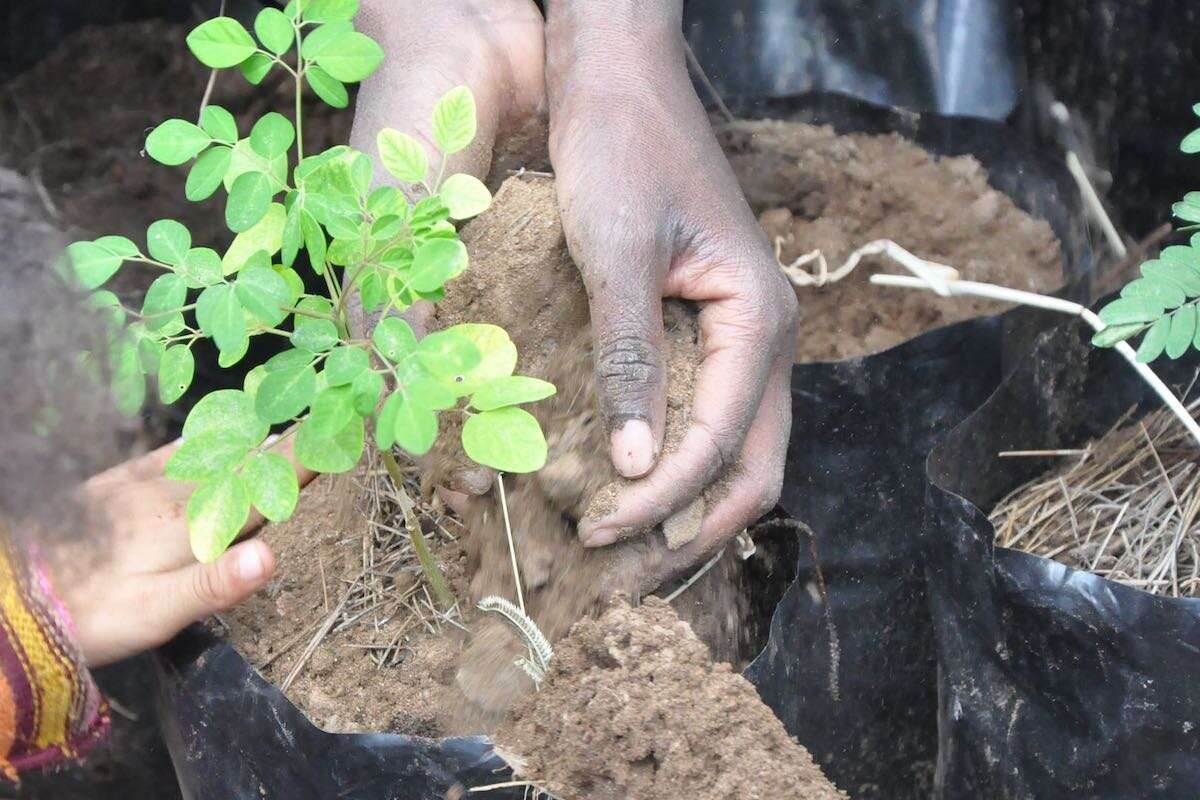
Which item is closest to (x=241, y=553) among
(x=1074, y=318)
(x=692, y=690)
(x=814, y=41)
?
(x=692, y=690)

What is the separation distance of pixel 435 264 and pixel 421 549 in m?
0.46

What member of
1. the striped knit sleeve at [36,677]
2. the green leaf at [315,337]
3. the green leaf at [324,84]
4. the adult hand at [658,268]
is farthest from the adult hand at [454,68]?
the striped knit sleeve at [36,677]

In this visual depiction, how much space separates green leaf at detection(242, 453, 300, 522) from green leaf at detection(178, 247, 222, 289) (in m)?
0.20

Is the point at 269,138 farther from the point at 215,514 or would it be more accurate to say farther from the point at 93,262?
the point at 215,514

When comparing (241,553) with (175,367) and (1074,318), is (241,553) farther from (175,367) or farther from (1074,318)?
(1074,318)

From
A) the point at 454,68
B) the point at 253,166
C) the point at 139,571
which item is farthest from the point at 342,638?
the point at 454,68

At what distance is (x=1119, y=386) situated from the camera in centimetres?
193

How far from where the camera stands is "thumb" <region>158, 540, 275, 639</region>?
1390mm

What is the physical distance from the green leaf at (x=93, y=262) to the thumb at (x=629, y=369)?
1.75 ft

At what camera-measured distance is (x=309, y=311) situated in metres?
1.24

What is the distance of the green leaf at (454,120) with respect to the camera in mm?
1238

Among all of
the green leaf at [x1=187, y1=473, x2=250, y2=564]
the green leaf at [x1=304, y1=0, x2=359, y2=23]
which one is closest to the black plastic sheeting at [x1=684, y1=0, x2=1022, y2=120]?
the green leaf at [x1=304, y1=0, x2=359, y2=23]

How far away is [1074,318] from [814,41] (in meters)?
0.84

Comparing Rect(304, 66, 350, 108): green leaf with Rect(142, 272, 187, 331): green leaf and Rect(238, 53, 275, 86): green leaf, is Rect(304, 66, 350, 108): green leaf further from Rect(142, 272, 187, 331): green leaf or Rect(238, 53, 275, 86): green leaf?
Rect(142, 272, 187, 331): green leaf
